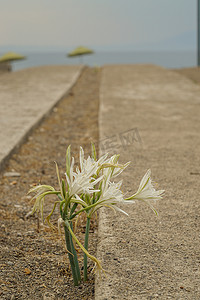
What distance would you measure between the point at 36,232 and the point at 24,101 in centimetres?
367

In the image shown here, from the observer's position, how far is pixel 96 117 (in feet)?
14.1

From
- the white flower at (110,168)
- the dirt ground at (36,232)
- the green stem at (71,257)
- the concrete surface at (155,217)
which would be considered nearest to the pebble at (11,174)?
the dirt ground at (36,232)

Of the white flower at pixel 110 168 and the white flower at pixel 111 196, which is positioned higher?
the white flower at pixel 110 168

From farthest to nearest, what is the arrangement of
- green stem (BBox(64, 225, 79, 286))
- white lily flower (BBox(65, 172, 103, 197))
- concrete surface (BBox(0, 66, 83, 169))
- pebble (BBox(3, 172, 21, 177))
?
1. concrete surface (BBox(0, 66, 83, 169))
2. pebble (BBox(3, 172, 21, 177))
3. green stem (BBox(64, 225, 79, 286))
4. white lily flower (BBox(65, 172, 103, 197))

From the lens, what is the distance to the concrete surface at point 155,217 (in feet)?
3.97

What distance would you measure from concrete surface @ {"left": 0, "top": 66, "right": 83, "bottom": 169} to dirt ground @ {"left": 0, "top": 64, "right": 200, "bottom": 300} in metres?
0.11

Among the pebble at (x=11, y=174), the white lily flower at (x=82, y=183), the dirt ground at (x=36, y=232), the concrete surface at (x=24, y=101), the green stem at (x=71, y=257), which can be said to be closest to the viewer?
the white lily flower at (x=82, y=183)

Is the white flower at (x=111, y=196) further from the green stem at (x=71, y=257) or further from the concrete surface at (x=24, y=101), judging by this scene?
the concrete surface at (x=24, y=101)

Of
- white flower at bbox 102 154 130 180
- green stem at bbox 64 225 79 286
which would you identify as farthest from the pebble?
white flower at bbox 102 154 130 180

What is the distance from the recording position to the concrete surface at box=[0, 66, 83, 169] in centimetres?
333

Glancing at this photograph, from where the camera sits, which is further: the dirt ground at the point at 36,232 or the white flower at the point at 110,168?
the dirt ground at the point at 36,232

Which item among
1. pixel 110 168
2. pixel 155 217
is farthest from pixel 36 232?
pixel 110 168

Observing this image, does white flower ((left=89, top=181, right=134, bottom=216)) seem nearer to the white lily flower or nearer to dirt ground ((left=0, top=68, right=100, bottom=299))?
the white lily flower

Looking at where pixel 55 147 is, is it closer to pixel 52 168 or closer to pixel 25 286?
pixel 52 168
